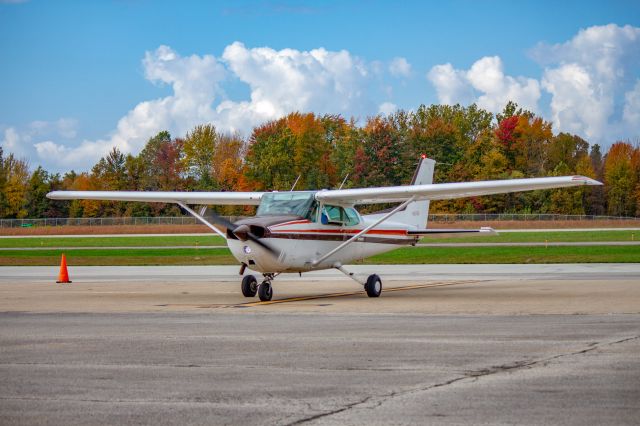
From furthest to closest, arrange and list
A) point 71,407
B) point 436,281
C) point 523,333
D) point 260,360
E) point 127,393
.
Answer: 1. point 436,281
2. point 523,333
3. point 260,360
4. point 127,393
5. point 71,407

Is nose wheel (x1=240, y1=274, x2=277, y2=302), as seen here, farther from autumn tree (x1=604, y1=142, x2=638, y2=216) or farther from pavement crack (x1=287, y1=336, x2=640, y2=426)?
autumn tree (x1=604, y1=142, x2=638, y2=216)

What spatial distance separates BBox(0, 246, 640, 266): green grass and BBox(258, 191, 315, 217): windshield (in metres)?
16.7

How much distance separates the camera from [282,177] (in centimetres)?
9412

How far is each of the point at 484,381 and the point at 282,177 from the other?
8588cm

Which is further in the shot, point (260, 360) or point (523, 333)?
point (523, 333)

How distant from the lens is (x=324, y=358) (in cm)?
1034

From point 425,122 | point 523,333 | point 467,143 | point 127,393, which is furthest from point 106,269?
point 425,122

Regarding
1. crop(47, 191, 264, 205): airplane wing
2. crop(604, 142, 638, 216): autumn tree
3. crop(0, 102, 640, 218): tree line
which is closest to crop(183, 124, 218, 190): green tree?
crop(0, 102, 640, 218): tree line

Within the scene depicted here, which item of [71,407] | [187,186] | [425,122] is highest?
[425,122]

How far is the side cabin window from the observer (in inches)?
826

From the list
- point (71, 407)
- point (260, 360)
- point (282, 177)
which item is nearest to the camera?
point (71, 407)

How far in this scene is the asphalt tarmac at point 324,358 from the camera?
7312 millimetres

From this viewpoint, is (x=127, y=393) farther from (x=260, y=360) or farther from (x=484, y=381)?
(x=484, y=381)

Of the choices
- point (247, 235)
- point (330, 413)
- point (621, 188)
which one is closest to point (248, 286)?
point (247, 235)
